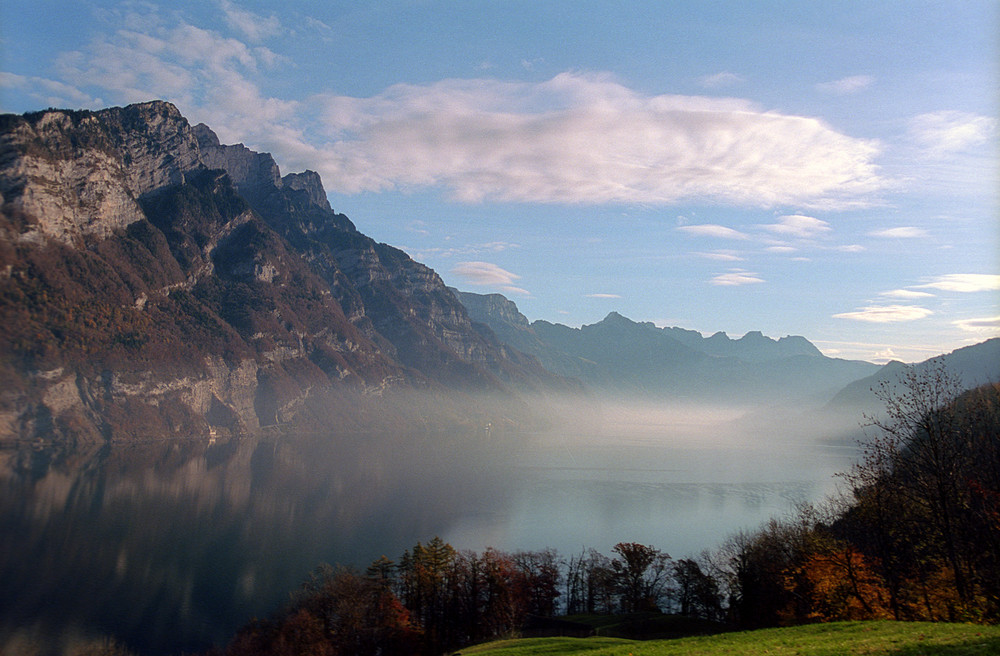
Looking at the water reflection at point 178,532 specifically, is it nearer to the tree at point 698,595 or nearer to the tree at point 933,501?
the tree at point 698,595

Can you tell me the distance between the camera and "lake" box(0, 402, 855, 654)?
65812 millimetres

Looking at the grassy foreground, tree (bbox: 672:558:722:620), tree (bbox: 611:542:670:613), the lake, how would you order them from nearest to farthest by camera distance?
the grassy foreground < tree (bbox: 672:558:722:620) < tree (bbox: 611:542:670:613) < the lake

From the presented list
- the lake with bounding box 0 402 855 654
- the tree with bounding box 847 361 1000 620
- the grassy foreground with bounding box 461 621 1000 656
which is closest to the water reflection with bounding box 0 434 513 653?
the lake with bounding box 0 402 855 654

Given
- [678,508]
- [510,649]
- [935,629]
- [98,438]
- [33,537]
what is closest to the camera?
[935,629]

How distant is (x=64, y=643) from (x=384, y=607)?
103 feet

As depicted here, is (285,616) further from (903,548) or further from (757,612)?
(903,548)

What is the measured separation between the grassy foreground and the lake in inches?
2180

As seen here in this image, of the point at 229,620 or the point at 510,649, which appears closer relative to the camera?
the point at 510,649

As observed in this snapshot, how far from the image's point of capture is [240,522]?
10919 cm

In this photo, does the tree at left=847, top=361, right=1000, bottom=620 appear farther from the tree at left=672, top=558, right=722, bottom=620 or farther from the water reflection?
the water reflection

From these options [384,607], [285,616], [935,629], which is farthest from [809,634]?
[285,616]

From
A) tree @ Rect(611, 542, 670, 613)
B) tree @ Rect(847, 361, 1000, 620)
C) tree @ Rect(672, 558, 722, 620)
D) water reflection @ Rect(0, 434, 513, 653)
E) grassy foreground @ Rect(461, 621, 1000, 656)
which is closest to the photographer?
grassy foreground @ Rect(461, 621, 1000, 656)

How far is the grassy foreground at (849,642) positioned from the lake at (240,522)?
55.4 m

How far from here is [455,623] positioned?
191 ft
